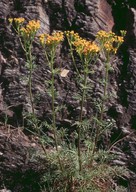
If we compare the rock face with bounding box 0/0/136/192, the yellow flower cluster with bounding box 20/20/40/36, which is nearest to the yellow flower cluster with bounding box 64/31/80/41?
the yellow flower cluster with bounding box 20/20/40/36

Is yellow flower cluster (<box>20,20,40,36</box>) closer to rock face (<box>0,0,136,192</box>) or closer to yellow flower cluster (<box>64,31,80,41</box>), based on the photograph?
yellow flower cluster (<box>64,31,80,41</box>)

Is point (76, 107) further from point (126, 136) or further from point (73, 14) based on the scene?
point (73, 14)

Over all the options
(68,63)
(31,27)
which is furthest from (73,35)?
(68,63)

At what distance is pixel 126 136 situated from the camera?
436cm

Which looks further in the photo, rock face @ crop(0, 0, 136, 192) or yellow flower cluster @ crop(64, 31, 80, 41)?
rock face @ crop(0, 0, 136, 192)

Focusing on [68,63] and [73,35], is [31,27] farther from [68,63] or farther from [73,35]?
[68,63]

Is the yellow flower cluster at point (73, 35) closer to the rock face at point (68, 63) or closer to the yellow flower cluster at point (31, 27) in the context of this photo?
the yellow flower cluster at point (31, 27)

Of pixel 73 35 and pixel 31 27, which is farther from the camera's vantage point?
pixel 73 35

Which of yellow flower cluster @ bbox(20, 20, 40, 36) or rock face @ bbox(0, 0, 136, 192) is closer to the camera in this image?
yellow flower cluster @ bbox(20, 20, 40, 36)

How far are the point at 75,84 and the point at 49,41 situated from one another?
1223mm

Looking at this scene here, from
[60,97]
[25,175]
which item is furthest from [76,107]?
[25,175]

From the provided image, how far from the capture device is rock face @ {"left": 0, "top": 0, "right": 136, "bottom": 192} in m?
4.43

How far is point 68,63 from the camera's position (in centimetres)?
462

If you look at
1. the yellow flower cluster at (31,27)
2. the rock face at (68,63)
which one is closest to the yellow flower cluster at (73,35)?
the yellow flower cluster at (31,27)
